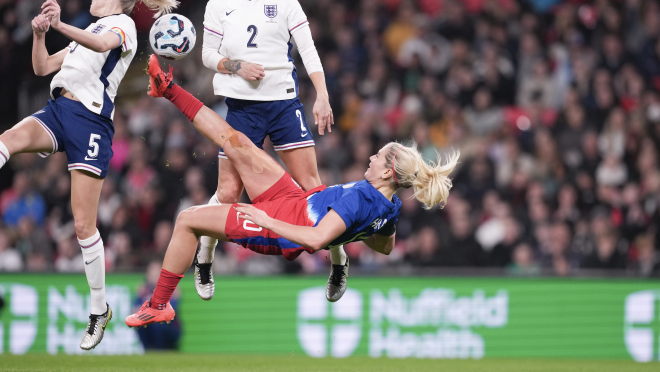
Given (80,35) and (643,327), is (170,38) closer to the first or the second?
(80,35)

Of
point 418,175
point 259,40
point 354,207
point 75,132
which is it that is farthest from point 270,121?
point 75,132

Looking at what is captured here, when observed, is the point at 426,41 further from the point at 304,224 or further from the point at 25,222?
the point at 304,224

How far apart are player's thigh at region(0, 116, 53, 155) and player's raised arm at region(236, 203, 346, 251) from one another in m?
1.61

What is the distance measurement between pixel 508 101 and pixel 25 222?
25.2 feet

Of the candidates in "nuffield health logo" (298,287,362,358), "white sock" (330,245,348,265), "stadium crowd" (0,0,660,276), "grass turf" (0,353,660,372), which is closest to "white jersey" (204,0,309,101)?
"white sock" (330,245,348,265)

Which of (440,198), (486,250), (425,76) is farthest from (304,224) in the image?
(425,76)

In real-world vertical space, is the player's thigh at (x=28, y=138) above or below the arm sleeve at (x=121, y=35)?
below

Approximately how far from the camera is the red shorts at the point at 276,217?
20.0ft

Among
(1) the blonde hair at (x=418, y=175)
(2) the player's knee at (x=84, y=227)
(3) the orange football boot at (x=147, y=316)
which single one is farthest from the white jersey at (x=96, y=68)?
(1) the blonde hair at (x=418, y=175)

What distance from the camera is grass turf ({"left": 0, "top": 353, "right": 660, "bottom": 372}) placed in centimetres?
762

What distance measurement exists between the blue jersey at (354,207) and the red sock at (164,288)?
1.26 m

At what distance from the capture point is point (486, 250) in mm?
10625

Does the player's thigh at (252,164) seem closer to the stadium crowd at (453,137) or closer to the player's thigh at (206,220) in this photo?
the player's thigh at (206,220)

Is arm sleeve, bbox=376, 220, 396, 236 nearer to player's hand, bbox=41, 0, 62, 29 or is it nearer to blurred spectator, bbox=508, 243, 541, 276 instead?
player's hand, bbox=41, 0, 62, 29
